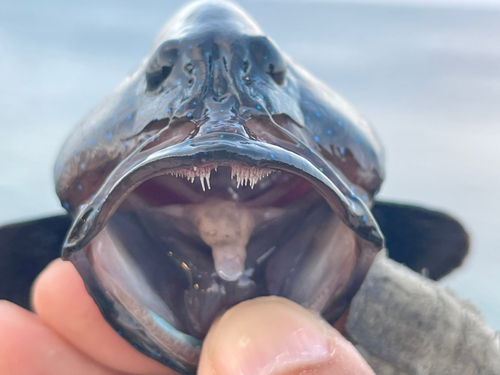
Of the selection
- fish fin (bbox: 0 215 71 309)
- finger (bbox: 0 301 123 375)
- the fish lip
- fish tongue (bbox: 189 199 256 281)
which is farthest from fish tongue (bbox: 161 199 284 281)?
fish fin (bbox: 0 215 71 309)

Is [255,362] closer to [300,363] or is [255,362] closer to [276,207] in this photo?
[300,363]

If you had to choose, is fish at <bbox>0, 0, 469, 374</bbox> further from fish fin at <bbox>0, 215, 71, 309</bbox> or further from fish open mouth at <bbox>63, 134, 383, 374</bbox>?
fish fin at <bbox>0, 215, 71, 309</bbox>

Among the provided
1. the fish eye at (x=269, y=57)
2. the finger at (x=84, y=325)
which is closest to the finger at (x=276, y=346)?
the finger at (x=84, y=325)

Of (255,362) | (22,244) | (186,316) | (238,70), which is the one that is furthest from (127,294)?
(22,244)

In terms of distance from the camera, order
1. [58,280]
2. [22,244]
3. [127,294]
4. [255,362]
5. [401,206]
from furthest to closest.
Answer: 1. [401,206]
2. [22,244]
3. [58,280]
4. [127,294]
5. [255,362]

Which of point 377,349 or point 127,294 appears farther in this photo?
point 377,349

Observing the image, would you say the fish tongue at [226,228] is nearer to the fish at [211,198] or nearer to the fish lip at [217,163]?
the fish at [211,198]
